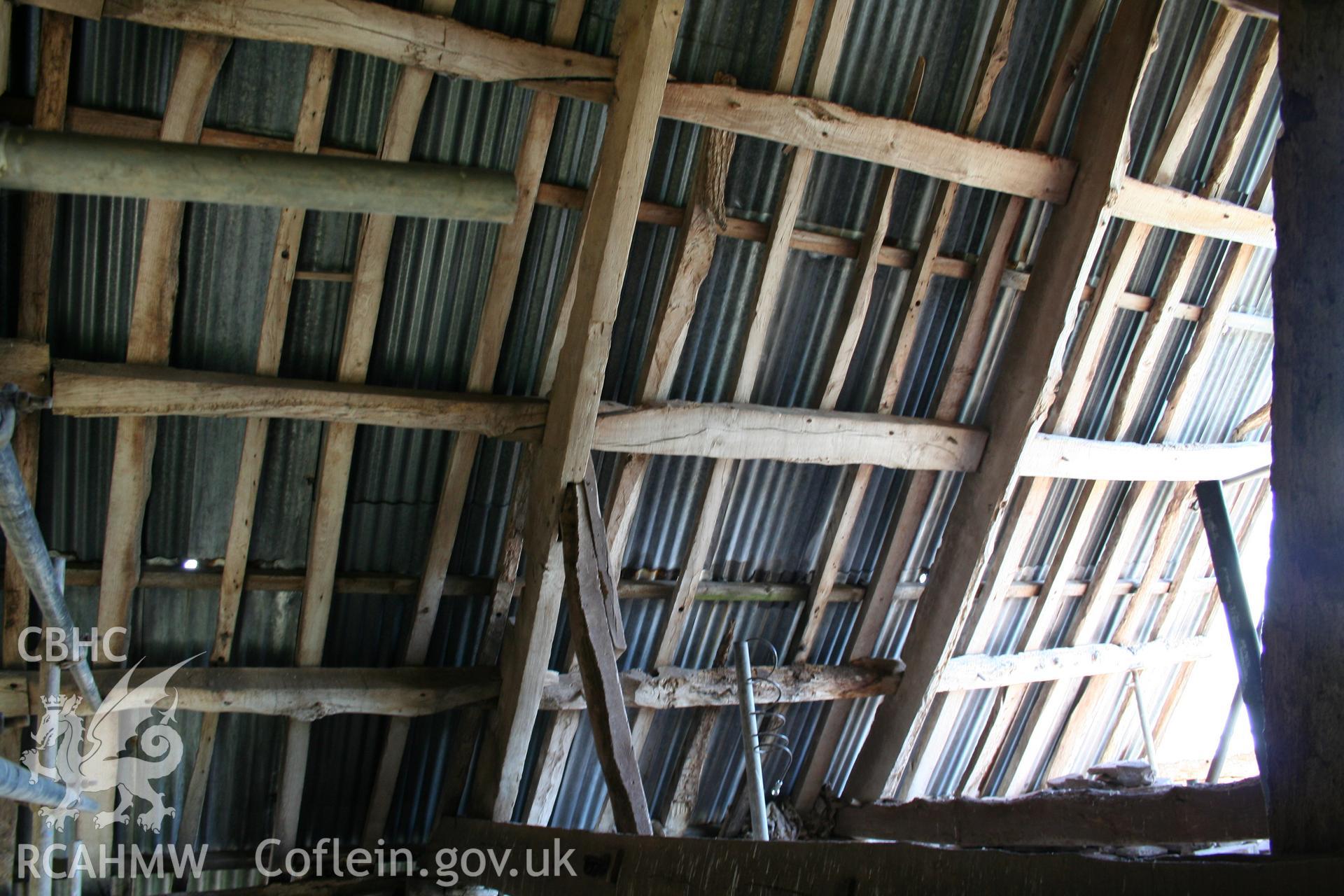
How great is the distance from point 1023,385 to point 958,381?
1.11 ft

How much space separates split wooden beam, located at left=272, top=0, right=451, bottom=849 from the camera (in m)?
3.91

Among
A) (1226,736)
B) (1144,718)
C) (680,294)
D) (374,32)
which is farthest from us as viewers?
(1144,718)


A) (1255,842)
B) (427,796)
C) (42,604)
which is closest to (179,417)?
(42,604)

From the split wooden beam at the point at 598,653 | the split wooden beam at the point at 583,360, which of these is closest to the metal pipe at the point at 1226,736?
the split wooden beam at the point at 598,653

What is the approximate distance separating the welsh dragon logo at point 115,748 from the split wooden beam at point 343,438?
0.53 metres

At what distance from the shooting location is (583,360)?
407 centimetres

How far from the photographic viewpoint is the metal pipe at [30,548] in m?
3.15

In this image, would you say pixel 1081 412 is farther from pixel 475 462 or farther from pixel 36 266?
pixel 36 266

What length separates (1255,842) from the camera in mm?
4465

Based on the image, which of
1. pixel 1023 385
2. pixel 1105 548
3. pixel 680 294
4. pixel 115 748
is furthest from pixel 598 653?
pixel 1105 548

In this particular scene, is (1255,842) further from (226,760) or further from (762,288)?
(226,760)

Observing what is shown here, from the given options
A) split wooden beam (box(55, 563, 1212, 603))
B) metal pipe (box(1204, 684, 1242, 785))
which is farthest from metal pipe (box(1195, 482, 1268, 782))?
metal pipe (box(1204, 684, 1242, 785))

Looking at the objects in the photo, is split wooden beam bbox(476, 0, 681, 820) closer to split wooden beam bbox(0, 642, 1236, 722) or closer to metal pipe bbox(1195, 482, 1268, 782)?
split wooden beam bbox(0, 642, 1236, 722)

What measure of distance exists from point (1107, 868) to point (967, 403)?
4.05m
